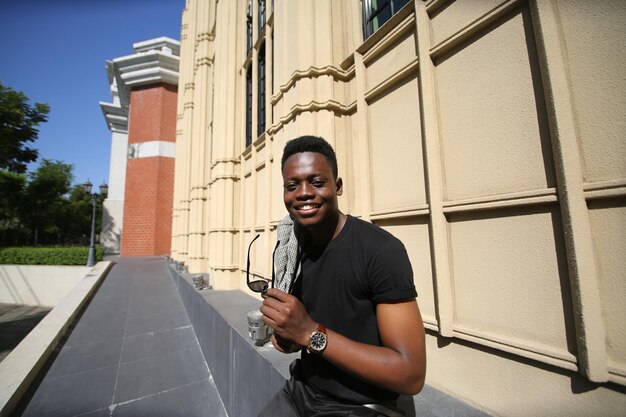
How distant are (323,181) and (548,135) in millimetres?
1422

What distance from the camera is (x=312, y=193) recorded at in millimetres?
1382

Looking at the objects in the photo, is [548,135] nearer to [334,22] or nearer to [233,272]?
[334,22]

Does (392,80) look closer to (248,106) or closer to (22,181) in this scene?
(248,106)

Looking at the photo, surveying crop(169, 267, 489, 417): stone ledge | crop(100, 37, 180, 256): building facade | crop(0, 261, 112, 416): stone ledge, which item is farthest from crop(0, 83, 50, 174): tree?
crop(169, 267, 489, 417): stone ledge

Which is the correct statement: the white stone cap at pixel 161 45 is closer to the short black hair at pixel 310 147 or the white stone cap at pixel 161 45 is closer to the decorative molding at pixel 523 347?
the short black hair at pixel 310 147

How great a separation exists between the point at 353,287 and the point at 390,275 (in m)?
0.22

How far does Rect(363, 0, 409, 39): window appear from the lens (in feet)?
10.1

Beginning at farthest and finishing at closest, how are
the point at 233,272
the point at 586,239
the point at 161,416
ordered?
1. the point at 233,272
2. the point at 161,416
3. the point at 586,239

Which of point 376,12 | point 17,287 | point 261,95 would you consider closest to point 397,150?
point 376,12

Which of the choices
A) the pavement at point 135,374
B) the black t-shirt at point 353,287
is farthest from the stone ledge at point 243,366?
the black t-shirt at point 353,287

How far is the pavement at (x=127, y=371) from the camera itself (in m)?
3.65

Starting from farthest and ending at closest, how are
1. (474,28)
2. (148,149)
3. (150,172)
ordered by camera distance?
(148,149) < (150,172) < (474,28)

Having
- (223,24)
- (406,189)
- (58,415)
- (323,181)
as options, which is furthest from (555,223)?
(223,24)

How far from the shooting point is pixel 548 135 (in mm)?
1581
